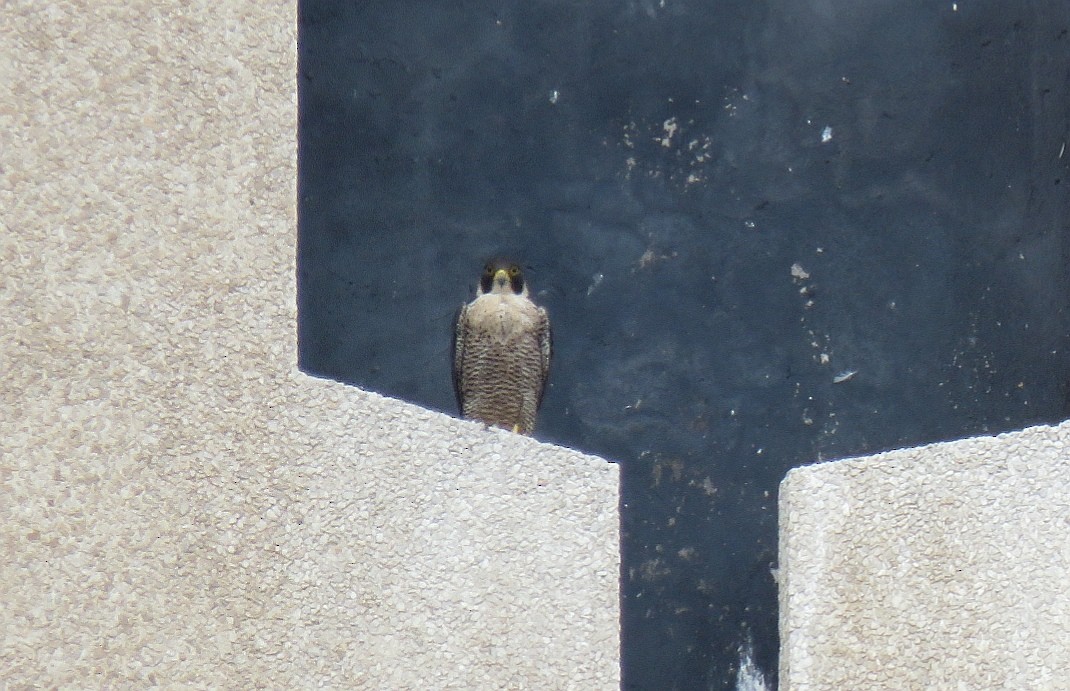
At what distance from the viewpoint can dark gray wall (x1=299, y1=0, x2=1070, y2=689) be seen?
4539 millimetres

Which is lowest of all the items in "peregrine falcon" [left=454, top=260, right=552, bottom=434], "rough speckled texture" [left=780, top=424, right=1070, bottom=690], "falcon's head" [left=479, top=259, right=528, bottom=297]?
"rough speckled texture" [left=780, top=424, right=1070, bottom=690]

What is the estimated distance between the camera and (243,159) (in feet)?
13.5

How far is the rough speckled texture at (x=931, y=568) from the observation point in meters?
4.35

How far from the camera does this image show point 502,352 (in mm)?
4891

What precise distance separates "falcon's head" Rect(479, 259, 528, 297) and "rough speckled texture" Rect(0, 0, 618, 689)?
490 mm

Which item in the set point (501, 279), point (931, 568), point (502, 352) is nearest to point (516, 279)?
point (501, 279)

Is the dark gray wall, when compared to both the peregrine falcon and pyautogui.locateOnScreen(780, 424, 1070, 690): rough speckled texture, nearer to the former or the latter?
the peregrine falcon

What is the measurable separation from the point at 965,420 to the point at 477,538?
1.40 m

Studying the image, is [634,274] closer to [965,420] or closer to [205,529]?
[965,420]

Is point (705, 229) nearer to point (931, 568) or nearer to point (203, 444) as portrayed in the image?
point (931, 568)

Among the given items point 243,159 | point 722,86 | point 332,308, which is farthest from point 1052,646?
point 243,159

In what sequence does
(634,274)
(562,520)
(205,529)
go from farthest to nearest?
(634,274) → (562,520) → (205,529)

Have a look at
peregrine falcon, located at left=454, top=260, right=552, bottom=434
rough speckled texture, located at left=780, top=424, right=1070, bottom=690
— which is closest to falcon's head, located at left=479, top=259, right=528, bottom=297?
peregrine falcon, located at left=454, top=260, right=552, bottom=434

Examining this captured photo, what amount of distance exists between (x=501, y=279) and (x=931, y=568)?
1.32 metres
